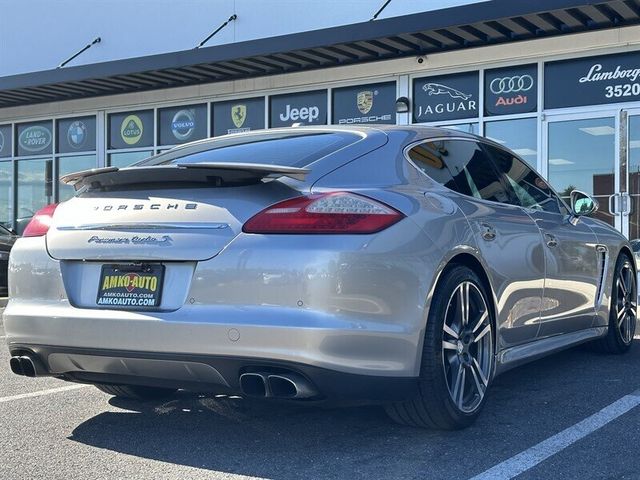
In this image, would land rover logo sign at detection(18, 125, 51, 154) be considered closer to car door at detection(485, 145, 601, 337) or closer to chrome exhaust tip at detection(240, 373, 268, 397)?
car door at detection(485, 145, 601, 337)

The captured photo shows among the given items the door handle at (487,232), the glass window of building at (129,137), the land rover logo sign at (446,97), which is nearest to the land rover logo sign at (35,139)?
the glass window of building at (129,137)

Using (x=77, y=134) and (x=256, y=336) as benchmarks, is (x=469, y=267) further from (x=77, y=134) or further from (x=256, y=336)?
(x=77, y=134)

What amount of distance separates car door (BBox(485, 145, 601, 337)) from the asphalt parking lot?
20.6 inches

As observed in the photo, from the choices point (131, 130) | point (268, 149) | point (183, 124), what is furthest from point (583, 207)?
point (131, 130)

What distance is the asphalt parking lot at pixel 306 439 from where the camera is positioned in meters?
3.33

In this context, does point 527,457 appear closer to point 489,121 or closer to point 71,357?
point 71,357

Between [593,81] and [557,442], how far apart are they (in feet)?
29.5

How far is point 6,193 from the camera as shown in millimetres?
18828

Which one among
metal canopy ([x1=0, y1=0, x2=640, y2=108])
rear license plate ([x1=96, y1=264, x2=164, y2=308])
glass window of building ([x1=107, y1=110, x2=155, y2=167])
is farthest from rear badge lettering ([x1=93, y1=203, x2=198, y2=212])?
glass window of building ([x1=107, y1=110, x2=155, y2=167])

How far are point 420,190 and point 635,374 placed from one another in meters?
2.58

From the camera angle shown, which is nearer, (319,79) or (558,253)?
(558,253)

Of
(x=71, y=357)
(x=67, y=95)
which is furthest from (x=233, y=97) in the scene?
(x=71, y=357)

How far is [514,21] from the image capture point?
1089 cm

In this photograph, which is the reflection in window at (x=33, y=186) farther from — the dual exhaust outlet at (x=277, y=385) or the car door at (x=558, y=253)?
the dual exhaust outlet at (x=277, y=385)
